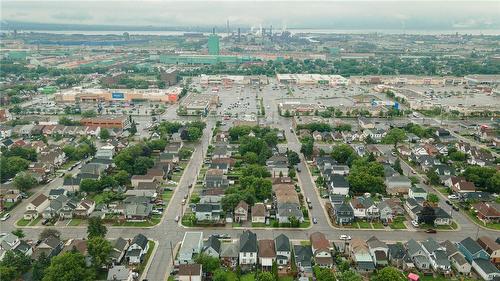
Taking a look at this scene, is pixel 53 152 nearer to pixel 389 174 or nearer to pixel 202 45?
pixel 389 174

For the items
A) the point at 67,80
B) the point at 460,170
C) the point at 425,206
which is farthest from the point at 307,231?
the point at 67,80

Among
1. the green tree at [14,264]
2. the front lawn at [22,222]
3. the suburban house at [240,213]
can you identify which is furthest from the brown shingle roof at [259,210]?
the front lawn at [22,222]

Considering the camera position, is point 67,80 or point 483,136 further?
point 67,80

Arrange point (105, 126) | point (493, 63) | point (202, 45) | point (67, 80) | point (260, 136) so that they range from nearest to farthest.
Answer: point (260, 136), point (105, 126), point (67, 80), point (493, 63), point (202, 45)

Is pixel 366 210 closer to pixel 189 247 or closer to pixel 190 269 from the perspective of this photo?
pixel 189 247

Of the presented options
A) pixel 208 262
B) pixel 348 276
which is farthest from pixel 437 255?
pixel 208 262

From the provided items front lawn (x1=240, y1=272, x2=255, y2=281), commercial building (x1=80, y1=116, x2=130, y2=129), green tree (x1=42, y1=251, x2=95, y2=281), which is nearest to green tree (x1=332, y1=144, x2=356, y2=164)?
front lawn (x1=240, y1=272, x2=255, y2=281)

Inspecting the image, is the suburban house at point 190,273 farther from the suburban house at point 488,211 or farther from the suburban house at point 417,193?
the suburban house at point 488,211
